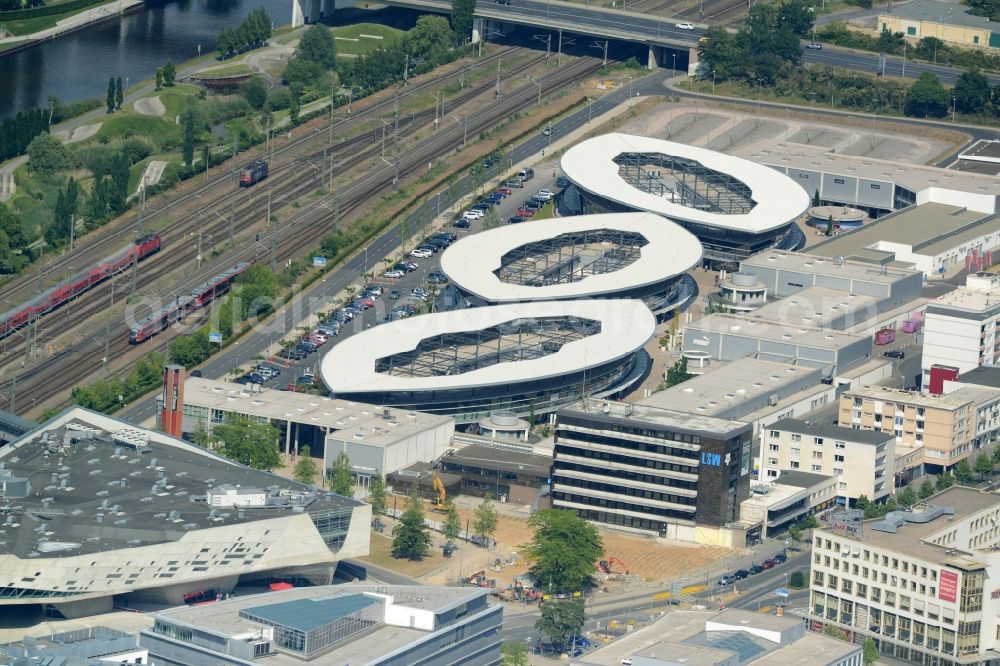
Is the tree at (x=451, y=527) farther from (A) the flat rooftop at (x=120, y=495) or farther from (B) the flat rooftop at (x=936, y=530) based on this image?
(B) the flat rooftop at (x=936, y=530)

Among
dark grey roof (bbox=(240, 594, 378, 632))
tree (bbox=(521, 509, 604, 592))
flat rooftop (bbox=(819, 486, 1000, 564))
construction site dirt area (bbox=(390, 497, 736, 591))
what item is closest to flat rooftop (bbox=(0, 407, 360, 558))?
construction site dirt area (bbox=(390, 497, 736, 591))

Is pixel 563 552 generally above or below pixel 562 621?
below

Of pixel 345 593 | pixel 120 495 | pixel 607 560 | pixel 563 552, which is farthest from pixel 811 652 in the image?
pixel 120 495

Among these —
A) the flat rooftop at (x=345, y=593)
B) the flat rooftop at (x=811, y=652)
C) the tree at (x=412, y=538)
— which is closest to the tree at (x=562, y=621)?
the flat rooftop at (x=345, y=593)

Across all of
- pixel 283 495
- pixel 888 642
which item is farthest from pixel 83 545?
pixel 888 642

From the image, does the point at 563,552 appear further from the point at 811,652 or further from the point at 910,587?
the point at 811,652

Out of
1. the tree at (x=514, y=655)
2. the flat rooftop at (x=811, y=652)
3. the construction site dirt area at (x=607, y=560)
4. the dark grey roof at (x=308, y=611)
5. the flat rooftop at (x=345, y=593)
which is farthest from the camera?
the construction site dirt area at (x=607, y=560)

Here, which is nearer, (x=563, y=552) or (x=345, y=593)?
(x=345, y=593)
